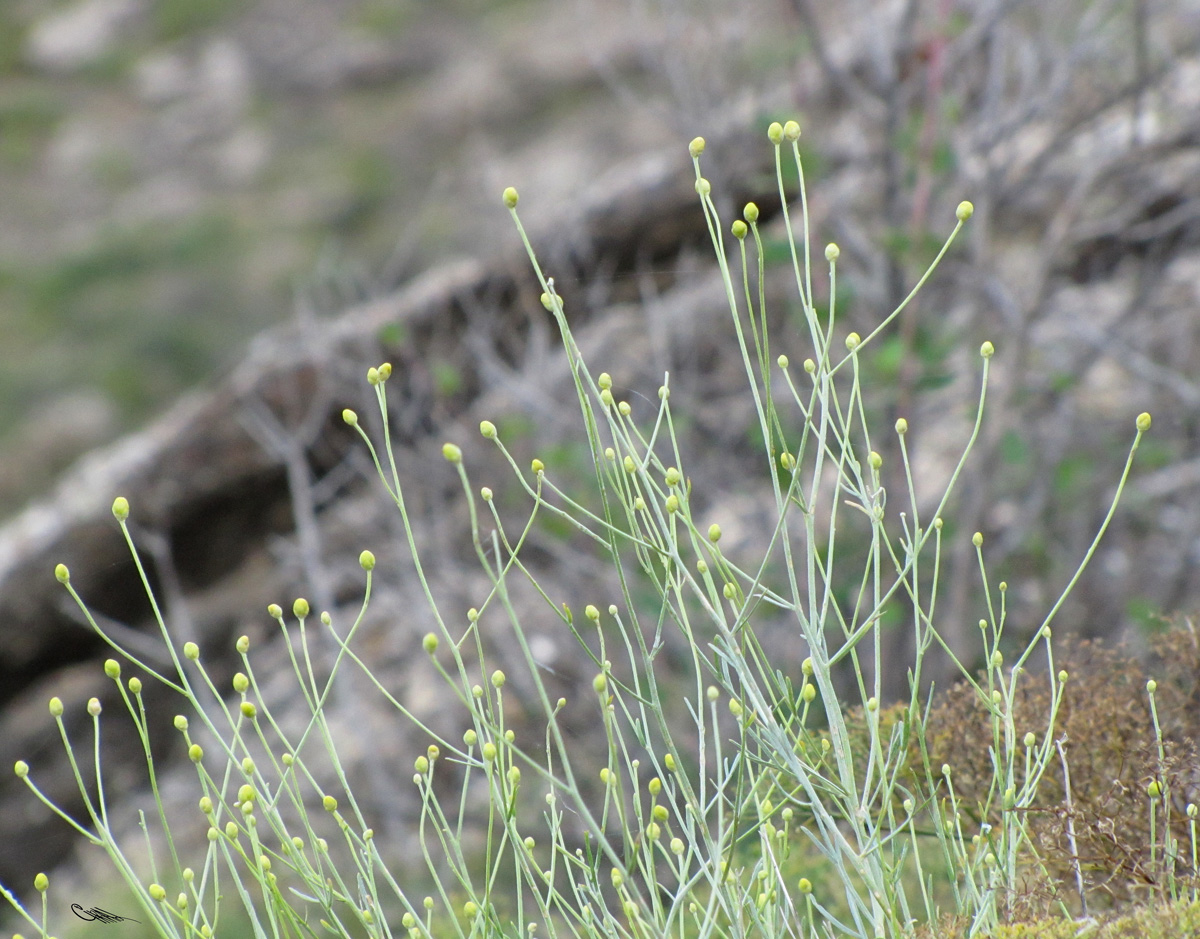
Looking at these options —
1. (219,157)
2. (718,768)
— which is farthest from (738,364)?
(219,157)

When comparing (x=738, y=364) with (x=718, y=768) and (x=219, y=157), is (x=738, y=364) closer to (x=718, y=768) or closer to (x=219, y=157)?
(x=718, y=768)

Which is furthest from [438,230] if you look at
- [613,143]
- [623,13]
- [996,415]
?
[996,415]

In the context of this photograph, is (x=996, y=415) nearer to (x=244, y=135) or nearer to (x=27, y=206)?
(x=244, y=135)

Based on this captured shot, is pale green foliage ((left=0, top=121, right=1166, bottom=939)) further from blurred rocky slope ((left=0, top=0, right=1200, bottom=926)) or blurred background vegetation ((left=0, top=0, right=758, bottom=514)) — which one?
blurred background vegetation ((left=0, top=0, right=758, bottom=514))

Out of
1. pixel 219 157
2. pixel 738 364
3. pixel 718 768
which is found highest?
pixel 219 157

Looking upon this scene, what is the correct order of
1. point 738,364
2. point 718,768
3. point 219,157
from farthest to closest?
1. point 219,157
2. point 738,364
3. point 718,768

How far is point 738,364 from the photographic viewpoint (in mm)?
4227

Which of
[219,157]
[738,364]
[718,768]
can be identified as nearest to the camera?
[718,768]

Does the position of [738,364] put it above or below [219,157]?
below

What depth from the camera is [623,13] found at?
33.5ft

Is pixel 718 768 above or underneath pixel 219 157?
underneath

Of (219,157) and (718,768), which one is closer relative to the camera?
(718,768)

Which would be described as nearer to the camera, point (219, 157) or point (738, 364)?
point (738, 364)

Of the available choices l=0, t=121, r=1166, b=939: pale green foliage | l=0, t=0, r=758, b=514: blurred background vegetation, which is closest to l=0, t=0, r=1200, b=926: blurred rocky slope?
l=0, t=121, r=1166, b=939: pale green foliage
